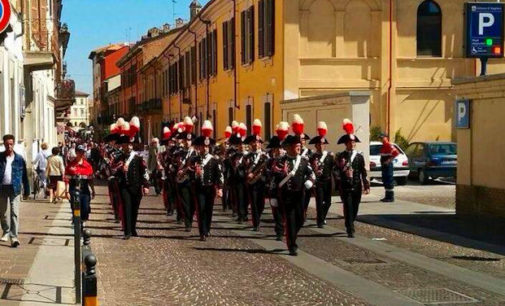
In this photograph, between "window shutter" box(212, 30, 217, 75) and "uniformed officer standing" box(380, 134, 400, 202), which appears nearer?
"uniformed officer standing" box(380, 134, 400, 202)

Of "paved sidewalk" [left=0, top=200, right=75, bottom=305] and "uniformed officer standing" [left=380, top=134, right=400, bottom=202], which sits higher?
"uniformed officer standing" [left=380, top=134, right=400, bottom=202]

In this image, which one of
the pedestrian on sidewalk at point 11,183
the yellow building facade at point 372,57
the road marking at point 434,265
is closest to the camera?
the road marking at point 434,265

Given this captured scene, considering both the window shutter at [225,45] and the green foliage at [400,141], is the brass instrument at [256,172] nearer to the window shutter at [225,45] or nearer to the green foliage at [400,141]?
the green foliage at [400,141]

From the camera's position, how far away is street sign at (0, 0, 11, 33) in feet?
27.8

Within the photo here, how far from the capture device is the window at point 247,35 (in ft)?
110

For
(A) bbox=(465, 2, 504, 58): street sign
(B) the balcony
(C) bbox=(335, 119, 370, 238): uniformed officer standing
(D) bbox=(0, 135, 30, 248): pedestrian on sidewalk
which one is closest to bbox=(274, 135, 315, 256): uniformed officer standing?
(C) bbox=(335, 119, 370, 238): uniformed officer standing

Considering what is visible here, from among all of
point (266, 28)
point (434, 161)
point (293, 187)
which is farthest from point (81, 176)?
point (266, 28)

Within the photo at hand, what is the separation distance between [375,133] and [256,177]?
52.0 ft

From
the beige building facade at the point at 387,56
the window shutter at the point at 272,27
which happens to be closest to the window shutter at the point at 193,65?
the window shutter at the point at 272,27

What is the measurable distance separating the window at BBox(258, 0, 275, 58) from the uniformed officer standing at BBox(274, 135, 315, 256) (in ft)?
61.1

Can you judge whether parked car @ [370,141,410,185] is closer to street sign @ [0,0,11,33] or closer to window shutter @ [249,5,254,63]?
window shutter @ [249,5,254,63]

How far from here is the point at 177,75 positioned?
193 ft

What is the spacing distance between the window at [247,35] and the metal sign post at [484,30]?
621 inches

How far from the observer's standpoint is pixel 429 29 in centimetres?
3098
